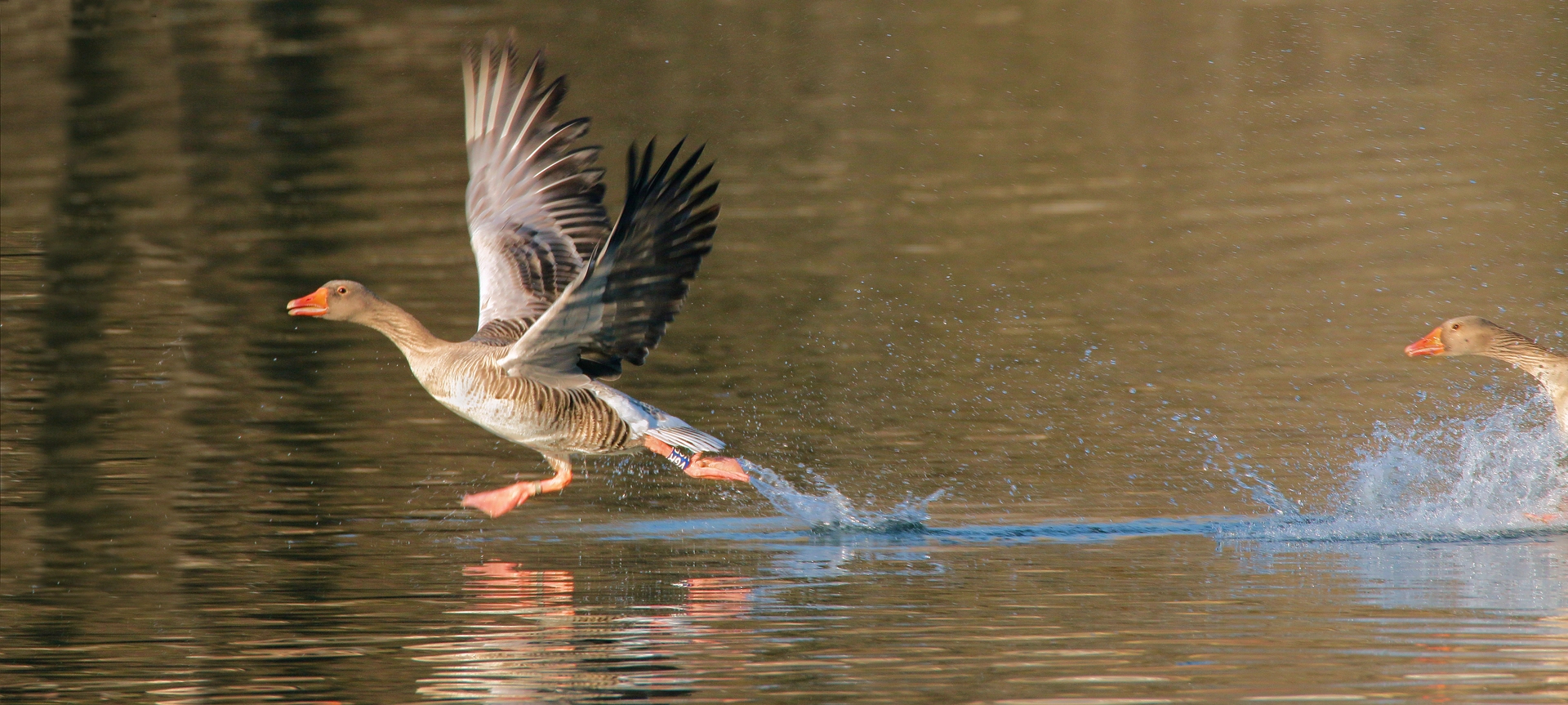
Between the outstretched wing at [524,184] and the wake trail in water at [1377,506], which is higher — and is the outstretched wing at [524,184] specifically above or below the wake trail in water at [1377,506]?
above

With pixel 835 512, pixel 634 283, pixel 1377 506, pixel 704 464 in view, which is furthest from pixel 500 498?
pixel 1377 506

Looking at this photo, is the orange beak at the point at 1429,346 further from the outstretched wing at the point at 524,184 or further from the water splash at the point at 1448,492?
the outstretched wing at the point at 524,184

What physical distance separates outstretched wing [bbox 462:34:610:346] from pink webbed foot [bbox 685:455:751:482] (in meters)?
1.50

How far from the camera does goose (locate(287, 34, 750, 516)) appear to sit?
9016 mm

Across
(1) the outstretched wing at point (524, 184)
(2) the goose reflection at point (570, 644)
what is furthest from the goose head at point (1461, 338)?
(2) the goose reflection at point (570, 644)

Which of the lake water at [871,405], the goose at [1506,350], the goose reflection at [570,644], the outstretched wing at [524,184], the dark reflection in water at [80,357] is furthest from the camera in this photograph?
the outstretched wing at [524,184]

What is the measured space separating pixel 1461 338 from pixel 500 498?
18.7 ft

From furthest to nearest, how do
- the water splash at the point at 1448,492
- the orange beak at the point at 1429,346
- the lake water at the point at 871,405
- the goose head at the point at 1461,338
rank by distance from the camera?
the orange beak at the point at 1429,346 < the goose head at the point at 1461,338 < the water splash at the point at 1448,492 < the lake water at the point at 871,405

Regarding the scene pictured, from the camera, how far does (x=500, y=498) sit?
1002 cm

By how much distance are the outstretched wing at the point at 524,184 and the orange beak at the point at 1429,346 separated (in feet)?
16.0

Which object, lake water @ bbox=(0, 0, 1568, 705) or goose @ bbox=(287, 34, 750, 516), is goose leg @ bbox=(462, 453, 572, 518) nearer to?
goose @ bbox=(287, 34, 750, 516)

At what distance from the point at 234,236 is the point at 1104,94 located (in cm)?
1282

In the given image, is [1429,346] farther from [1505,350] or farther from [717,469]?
[717,469]

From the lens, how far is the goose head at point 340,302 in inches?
409
